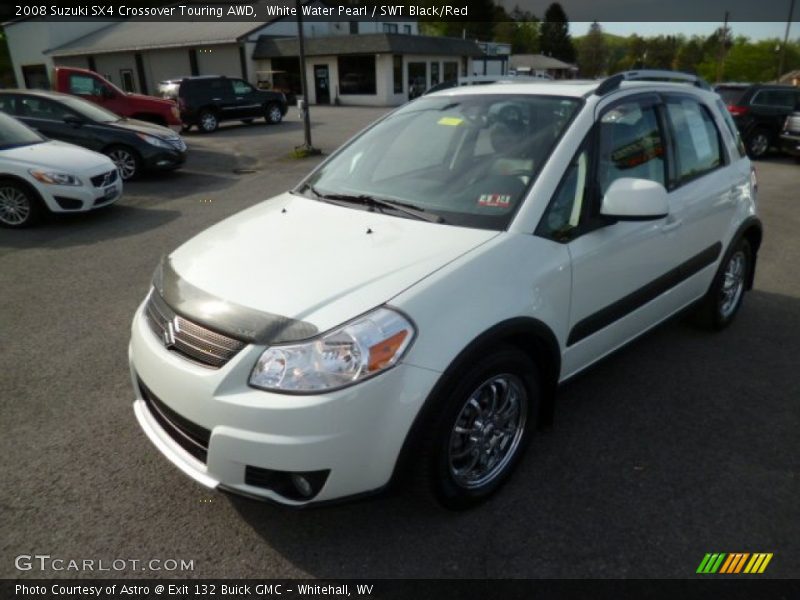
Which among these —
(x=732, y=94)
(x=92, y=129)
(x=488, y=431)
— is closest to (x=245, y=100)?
(x=92, y=129)

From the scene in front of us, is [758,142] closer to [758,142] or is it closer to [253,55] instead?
[758,142]

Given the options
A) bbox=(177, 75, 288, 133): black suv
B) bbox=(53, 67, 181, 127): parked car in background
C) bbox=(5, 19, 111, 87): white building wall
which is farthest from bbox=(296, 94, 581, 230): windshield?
bbox=(5, 19, 111, 87): white building wall

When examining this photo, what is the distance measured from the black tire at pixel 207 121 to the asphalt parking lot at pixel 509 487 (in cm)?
1593

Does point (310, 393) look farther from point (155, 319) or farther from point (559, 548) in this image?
point (559, 548)

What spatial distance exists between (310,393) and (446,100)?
230 cm

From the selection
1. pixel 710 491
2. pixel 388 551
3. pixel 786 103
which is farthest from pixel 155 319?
pixel 786 103

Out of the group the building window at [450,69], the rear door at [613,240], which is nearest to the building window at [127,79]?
the building window at [450,69]

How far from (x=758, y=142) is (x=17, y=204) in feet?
49.5

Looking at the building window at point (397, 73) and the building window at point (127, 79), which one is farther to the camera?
the building window at point (127, 79)

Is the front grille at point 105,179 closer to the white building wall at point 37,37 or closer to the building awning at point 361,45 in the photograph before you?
the building awning at point 361,45

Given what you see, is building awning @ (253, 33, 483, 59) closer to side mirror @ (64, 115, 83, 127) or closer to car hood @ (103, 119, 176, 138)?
car hood @ (103, 119, 176, 138)

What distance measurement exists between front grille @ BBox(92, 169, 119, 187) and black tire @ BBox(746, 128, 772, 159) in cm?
1370

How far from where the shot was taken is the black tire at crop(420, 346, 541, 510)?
2.31 meters

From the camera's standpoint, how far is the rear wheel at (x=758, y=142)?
45.6 ft
